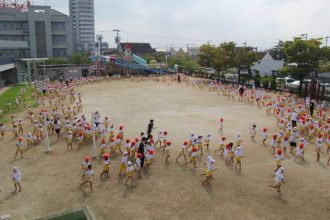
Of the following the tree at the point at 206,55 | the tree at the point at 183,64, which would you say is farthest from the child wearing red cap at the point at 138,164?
the tree at the point at 183,64

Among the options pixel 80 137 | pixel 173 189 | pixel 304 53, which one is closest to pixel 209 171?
pixel 173 189

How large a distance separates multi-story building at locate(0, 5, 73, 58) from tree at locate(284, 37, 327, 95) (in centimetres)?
5051

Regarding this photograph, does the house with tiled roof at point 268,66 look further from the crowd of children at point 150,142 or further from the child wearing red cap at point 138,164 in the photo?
the child wearing red cap at point 138,164

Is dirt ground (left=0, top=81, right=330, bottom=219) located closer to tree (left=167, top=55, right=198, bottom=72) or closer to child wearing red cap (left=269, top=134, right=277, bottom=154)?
child wearing red cap (left=269, top=134, right=277, bottom=154)

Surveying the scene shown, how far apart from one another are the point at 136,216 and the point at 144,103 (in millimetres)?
20178

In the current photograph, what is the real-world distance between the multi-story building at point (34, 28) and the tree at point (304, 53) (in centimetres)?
5051

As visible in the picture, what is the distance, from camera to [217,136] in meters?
19.2

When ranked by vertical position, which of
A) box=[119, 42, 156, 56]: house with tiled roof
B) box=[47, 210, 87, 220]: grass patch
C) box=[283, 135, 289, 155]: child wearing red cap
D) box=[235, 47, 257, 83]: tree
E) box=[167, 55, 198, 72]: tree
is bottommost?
box=[47, 210, 87, 220]: grass patch

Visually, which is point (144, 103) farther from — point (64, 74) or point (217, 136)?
point (64, 74)

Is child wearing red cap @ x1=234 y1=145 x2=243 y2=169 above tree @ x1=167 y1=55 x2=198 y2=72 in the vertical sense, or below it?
below

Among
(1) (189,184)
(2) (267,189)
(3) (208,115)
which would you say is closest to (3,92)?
(3) (208,115)

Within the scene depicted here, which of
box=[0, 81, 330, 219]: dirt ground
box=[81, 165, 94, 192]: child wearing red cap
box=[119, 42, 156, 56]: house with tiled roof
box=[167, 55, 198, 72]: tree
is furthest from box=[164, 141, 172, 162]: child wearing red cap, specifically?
box=[119, 42, 156, 56]: house with tiled roof

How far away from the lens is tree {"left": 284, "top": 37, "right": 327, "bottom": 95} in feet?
105

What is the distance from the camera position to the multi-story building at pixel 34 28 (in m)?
65.0
